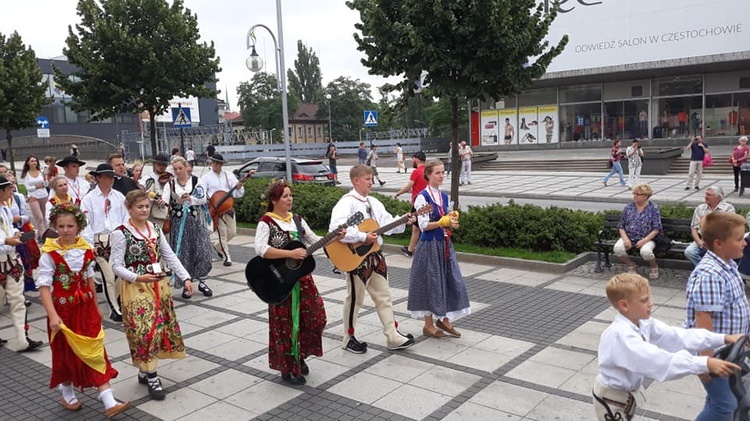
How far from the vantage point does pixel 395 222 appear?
580 centimetres

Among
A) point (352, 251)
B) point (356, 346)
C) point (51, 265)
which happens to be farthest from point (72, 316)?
point (356, 346)

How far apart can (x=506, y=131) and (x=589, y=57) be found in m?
7.54

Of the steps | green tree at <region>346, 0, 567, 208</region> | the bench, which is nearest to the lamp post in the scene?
green tree at <region>346, 0, 567, 208</region>

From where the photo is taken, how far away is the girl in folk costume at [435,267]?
636cm

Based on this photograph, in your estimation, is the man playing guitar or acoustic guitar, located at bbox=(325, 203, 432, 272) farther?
the man playing guitar

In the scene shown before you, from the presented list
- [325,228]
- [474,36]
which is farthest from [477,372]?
[325,228]

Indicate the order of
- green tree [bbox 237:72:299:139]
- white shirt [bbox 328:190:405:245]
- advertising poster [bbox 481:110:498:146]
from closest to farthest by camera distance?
white shirt [bbox 328:190:405:245] → advertising poster [bbox 481:110:498:146] → green tree [bbox 237:72:299:139]

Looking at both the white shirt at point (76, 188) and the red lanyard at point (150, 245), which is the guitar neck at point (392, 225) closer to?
the red lanyard at point (150, 245)

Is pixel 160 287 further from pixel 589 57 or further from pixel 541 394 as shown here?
pixel 589 57

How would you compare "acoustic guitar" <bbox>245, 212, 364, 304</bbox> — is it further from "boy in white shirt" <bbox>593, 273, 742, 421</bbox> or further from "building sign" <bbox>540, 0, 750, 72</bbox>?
"building sign" <bbox>540, 0, 750, 72</bbox>

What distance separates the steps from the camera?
84.9ft

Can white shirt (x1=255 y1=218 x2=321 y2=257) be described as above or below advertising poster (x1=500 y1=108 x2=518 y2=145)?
below

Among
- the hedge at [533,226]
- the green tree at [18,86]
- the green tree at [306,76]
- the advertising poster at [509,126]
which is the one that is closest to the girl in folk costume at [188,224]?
the hedge at [533,226]

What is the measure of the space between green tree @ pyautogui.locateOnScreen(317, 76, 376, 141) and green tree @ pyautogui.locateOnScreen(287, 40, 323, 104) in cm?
1759
